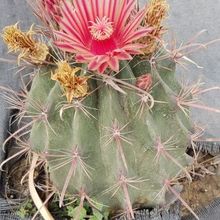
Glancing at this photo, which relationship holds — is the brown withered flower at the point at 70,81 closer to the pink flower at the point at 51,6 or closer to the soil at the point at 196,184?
the pink flower at the point at 51,6

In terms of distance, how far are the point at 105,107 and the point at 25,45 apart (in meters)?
0.16

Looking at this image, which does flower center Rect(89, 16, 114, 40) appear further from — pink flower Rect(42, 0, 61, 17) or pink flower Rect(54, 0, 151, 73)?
pink flower Rect(42, 0, 61, 17)

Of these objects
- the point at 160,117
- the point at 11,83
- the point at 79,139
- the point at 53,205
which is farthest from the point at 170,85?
the point at 11,83

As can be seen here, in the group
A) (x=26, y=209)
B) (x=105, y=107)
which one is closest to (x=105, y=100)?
(x=105, y=107)

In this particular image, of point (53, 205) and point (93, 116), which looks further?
point (53, 205)

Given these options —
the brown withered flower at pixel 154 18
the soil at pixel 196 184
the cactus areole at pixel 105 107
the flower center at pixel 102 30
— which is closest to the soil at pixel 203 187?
the soil at pixel 196 184

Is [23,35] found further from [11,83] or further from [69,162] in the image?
[11,83]

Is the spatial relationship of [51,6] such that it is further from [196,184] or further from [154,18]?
[196,184]

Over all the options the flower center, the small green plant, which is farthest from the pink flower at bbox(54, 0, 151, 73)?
the small green plant

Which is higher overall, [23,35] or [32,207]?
[23,35]

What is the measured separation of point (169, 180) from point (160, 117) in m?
0.13

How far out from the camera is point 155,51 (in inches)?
37.6

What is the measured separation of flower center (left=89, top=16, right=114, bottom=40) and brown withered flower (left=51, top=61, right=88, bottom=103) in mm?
62

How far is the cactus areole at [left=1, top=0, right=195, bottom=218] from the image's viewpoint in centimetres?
83
